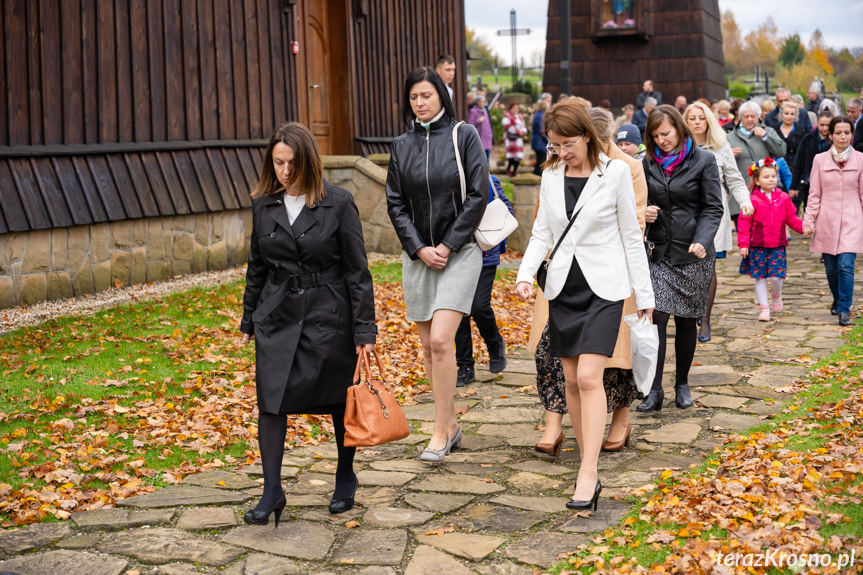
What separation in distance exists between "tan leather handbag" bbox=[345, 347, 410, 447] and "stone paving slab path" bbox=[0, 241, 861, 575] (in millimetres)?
492

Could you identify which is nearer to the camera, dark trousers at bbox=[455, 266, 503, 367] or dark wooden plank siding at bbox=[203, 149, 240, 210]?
dark trousers at bbox=[455, 266, 503, 367]

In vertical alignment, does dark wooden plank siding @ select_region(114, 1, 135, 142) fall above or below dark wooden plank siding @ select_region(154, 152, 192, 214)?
above

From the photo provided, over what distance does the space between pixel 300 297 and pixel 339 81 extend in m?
11.9

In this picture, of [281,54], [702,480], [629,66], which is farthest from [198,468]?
[629,66]

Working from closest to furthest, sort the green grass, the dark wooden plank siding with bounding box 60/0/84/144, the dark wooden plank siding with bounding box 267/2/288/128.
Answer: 1. the green grass
2. the dark wooden plank siding with bounding box 60/0/84/144
3. the dark wooden plank siding with bounding box 267/2/288/128

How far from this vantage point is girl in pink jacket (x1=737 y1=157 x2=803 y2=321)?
33.1ft

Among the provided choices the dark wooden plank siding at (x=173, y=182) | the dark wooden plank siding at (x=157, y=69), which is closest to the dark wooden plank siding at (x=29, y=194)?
the dark wooden plank siding at (x=173, y=182)

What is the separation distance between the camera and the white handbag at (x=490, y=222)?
581 cm

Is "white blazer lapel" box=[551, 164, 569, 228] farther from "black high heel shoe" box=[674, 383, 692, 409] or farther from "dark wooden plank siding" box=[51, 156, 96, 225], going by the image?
"dark wooden plank siding" box=[51, 156, 96, 225]

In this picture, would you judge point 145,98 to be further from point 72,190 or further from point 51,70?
point 72,190

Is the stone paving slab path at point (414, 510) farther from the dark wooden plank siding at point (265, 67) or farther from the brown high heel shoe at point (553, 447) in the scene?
the dark wooden plank siding at point (265, 67)

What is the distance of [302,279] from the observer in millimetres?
4746

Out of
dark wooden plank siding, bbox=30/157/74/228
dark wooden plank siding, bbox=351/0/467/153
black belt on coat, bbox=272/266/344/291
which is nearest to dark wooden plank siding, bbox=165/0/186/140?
dark wooden plank siding, bbox=30/157/74/228

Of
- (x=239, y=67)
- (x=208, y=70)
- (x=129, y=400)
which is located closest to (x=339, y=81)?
(x=239, y=67)
